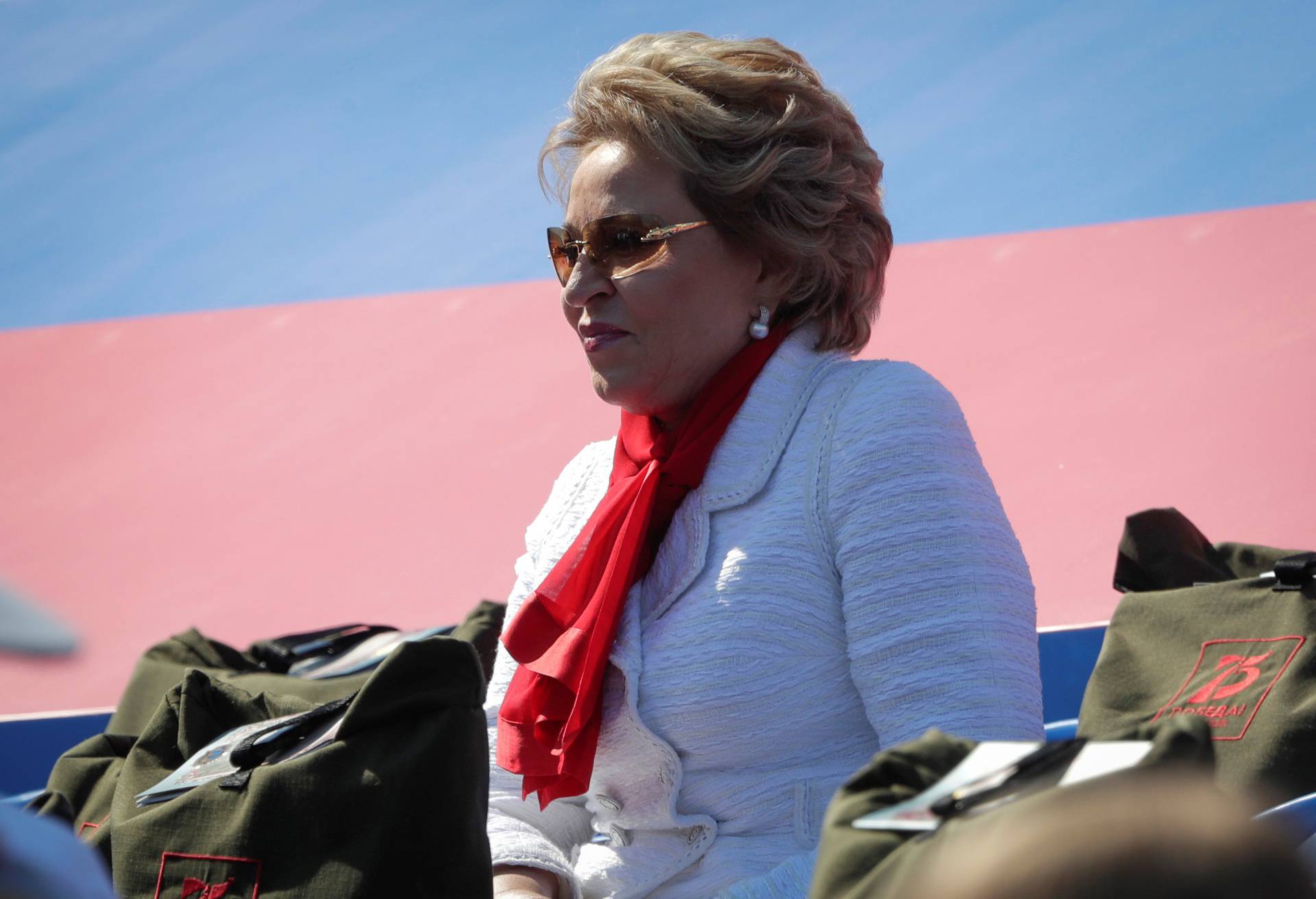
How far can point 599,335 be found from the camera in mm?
1788

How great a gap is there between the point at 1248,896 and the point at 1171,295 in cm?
479

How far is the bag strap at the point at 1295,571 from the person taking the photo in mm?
1765

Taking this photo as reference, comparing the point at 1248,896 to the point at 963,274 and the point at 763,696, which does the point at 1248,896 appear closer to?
the point at 763,696

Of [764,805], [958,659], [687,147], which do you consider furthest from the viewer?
[687,147]

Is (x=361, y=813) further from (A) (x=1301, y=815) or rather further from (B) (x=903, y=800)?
(A) (x=1301, y=815)

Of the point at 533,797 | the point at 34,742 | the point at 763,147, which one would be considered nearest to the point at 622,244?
the point at 763,147

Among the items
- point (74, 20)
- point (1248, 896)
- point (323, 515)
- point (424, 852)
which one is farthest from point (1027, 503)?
point (74, 20)

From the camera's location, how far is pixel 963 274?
5668 mm

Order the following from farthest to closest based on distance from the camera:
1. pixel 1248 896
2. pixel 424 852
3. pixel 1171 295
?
pixel 1171 295 < pixel 424 852 < pixel 1248 896

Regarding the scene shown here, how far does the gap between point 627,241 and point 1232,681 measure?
0.99 metres

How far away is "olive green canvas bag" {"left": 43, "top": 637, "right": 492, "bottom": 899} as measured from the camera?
4.23ft

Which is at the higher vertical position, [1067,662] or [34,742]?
[34,742]

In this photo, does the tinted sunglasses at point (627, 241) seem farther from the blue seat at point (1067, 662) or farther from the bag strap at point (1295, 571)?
the blue seat at point (1067, 662)

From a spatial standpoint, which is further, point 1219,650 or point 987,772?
point 1219,650
